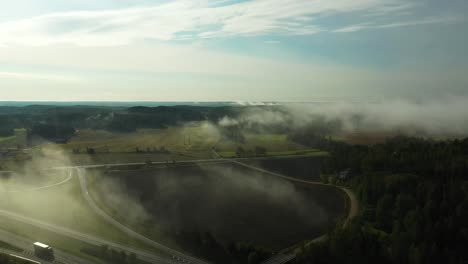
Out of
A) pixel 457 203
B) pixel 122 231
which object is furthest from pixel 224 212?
pixel 457 203

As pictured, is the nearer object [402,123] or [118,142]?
[118,142]

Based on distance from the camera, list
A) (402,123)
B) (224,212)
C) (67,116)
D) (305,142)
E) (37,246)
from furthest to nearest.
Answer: (67,116) < (402,123) < (305,142) < (224,212) < (37,246)

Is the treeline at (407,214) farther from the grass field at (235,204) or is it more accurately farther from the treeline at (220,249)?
the grass field at (235,204)

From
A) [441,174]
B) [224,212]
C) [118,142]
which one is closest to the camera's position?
[224,212]

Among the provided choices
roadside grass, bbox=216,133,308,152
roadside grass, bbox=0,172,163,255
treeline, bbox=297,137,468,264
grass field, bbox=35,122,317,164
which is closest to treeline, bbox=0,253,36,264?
roadside grass, bbox=0,172,163,255

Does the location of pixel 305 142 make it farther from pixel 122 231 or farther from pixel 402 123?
pixel 122 231

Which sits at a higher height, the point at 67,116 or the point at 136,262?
the point at 67,116

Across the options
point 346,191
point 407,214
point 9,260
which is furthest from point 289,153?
point 9,260

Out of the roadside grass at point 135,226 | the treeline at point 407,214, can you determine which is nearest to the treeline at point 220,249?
the roadside grass at point 135,226

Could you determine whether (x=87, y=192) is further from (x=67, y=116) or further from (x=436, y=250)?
A: (x=67, y=116)
